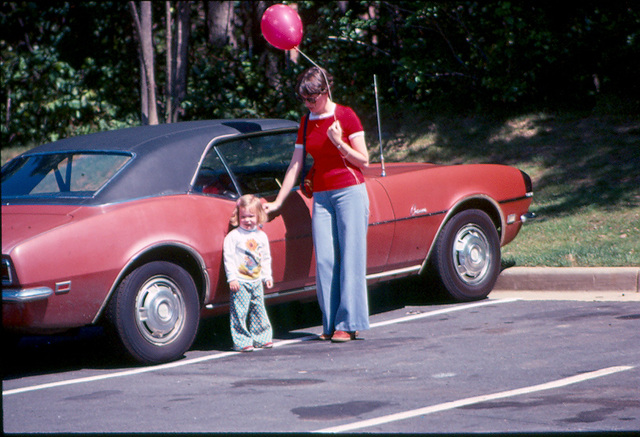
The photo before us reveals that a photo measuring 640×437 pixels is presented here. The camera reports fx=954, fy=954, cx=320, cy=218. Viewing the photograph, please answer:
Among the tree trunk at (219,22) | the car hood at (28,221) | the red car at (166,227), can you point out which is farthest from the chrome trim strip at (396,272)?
the tree trunk at (219,22)

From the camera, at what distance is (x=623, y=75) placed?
12852 millimetres

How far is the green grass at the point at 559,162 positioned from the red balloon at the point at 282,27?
2772 mm

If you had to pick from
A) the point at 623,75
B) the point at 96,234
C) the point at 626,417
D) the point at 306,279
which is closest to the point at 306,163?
the point at 306,279

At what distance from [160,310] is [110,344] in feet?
1.15

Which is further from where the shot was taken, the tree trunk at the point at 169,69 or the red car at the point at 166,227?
the tree trunk at the point at 169,69

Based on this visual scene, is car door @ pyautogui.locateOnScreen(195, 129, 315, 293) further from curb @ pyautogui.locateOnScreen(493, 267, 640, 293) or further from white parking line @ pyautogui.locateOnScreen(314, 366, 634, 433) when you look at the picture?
curb @ pyautogui.locateOnScreen(493, 267, 640, 293)

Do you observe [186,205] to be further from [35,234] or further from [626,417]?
[626,417]

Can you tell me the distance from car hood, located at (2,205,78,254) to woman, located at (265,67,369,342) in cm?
135

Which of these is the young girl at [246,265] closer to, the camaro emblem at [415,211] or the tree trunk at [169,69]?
the camaro emblem at [415,211]

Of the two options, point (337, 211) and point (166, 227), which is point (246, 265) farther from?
point (337, 211)

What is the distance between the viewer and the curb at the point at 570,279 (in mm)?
7504

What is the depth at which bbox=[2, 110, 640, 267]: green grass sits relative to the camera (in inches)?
333

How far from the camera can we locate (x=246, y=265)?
599 centimetres

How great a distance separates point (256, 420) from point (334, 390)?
0.71 metres
